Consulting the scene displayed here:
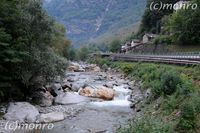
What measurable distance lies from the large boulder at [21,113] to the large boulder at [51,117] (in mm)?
516

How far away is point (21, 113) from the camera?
946 inches

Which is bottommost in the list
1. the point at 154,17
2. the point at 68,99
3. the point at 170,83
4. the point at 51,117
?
the point at 51,117

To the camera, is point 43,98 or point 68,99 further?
point 68,99

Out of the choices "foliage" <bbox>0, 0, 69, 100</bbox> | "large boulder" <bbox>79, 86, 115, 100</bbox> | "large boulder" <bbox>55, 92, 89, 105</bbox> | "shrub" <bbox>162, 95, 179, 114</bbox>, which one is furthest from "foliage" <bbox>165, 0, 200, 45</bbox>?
"shrub" <bbox>162, 95, 179, 114</bbox>

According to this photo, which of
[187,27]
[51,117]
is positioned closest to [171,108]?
[51,117]

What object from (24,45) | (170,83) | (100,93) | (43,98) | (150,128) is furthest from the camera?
(100,93)

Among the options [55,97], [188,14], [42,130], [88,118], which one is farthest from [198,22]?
[42,130]

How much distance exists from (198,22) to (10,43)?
154 ft

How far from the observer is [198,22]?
63.7 metres

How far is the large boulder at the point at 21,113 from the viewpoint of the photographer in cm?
2325

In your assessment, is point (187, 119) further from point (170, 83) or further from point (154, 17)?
point (154, 17)

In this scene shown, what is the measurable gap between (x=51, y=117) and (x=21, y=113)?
230 cm

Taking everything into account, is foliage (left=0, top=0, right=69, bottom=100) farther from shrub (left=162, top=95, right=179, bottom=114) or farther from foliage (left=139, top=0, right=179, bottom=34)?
foliage (left=139, top=0, right=179, bottom=34)

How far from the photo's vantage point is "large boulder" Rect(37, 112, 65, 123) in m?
23.3
